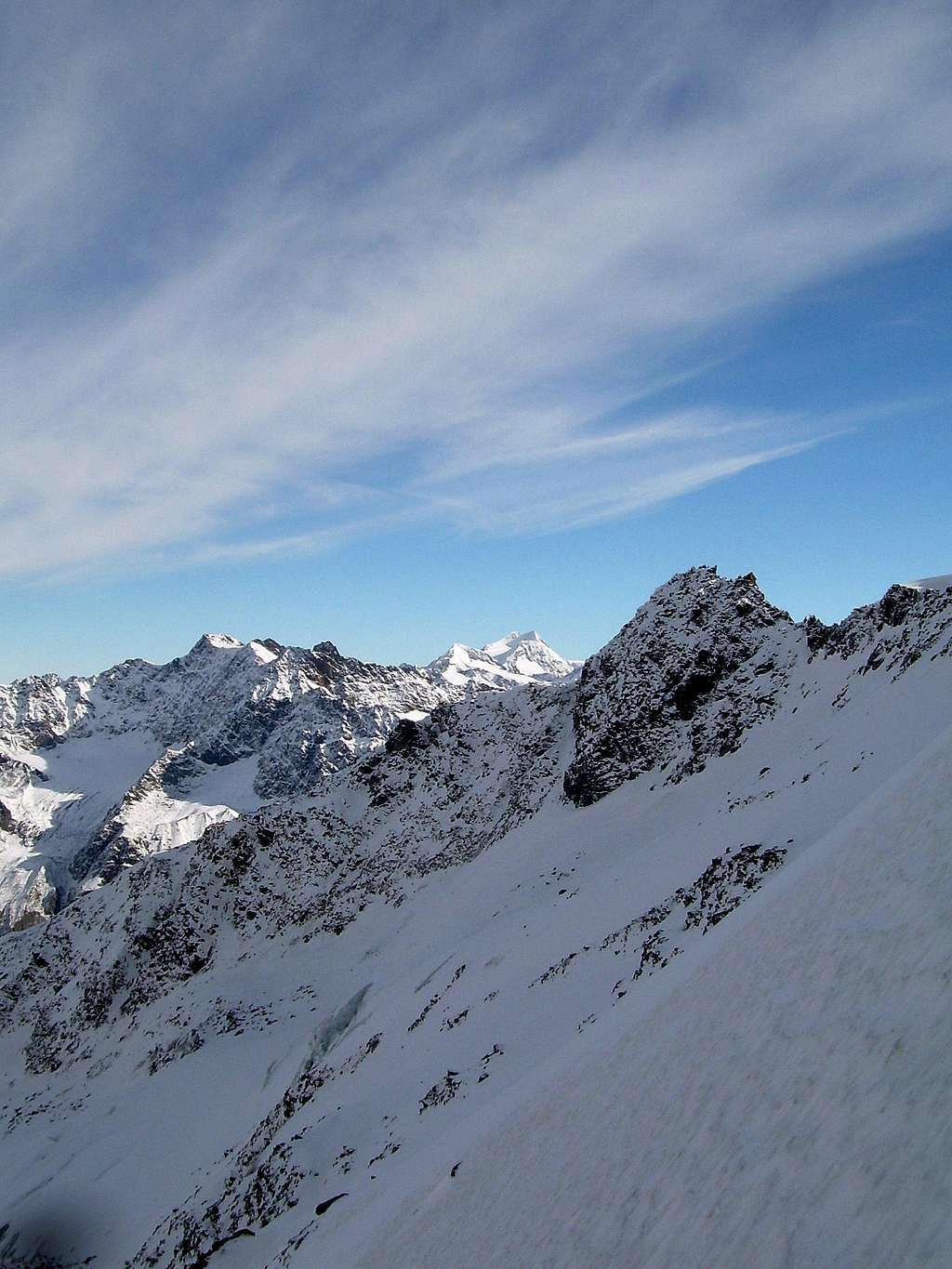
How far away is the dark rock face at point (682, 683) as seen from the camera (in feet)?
146

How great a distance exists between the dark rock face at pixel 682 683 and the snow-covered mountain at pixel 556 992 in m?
0.27

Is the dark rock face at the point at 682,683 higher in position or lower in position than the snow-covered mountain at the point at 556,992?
higher

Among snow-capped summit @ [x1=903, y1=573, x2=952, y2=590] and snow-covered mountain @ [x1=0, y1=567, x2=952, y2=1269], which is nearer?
snow-covered mountain @ [x1=0, y1=567, x2=952, y2=1269]

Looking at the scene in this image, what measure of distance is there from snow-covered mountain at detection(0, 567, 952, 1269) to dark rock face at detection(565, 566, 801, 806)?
27cm

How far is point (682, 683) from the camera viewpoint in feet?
163

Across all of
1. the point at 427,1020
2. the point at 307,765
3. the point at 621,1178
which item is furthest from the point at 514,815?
the point at 307,765

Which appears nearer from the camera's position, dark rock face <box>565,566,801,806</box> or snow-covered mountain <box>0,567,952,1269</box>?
snow-covered mountain <box>0,567,952,1269</box>

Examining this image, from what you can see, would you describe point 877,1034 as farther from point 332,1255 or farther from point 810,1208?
point 332,1255

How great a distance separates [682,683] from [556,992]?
3131cm

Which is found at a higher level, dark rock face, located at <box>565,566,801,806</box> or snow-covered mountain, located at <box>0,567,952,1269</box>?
dark rock face, located at <box>565,566,801,806</box>

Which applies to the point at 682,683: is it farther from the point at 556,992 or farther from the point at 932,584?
the point at 556,992

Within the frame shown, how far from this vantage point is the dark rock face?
4462cm

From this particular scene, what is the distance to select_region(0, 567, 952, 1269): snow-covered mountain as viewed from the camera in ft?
25.8

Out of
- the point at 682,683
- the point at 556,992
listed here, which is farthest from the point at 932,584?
the point at 556,992
